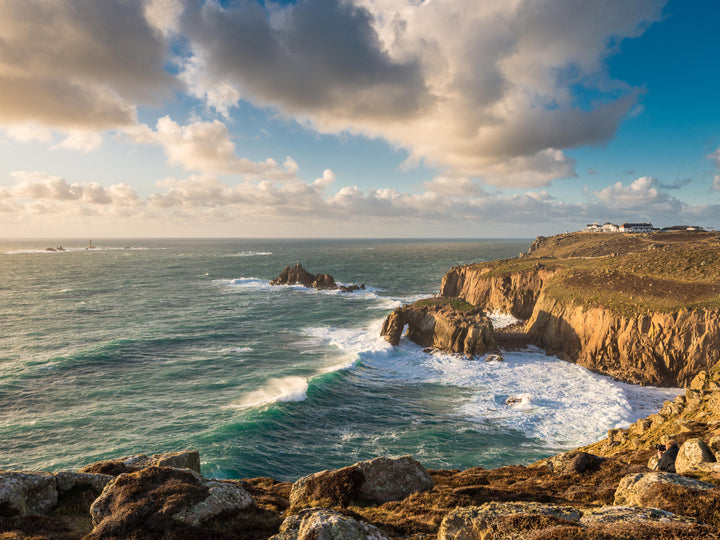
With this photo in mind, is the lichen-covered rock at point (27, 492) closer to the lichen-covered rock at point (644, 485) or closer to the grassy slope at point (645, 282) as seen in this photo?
the lichen-covered rock at point (644, 485)

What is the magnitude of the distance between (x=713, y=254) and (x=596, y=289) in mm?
22172

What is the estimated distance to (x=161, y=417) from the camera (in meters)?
33.2

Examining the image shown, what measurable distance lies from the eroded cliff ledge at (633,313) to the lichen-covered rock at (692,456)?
3136 centimetres

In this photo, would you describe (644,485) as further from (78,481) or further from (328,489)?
(78,481)

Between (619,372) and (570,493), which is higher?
(570,493)

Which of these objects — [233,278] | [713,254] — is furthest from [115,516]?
[233,278]

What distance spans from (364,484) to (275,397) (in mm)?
24102

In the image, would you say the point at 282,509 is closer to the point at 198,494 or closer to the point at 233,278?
the point at 198,494

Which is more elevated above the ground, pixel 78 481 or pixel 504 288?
pixel 504 288

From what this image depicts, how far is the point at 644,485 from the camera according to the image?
11.7 meters

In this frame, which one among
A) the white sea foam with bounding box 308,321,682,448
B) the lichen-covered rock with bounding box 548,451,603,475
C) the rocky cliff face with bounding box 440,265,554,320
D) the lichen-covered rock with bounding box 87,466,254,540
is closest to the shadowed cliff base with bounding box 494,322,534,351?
the white sea foam with bounding box 308,321,682,448

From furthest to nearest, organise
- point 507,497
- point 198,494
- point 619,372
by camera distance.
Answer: point 619,372 < point 507,497 < point 198,494

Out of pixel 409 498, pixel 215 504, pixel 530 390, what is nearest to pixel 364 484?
pixel 409 498

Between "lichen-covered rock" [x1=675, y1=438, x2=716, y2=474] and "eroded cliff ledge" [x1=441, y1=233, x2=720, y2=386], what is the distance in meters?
31.4
